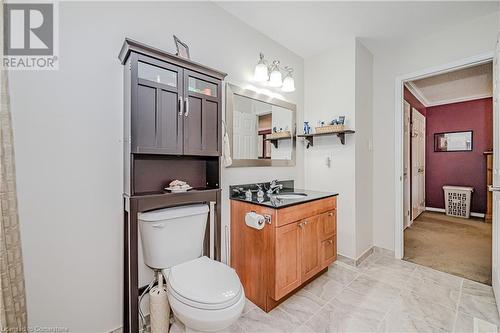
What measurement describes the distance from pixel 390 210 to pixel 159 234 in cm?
258

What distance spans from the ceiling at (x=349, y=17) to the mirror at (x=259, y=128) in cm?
68

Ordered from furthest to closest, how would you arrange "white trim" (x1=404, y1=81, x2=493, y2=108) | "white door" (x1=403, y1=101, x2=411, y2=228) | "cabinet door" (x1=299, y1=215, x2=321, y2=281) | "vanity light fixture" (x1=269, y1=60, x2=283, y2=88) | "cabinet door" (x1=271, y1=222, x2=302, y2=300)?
"white trim" (x1=404, y1=81, x2=493, y2=108) → "white door" (x1=403, y1=101, x2=411, y2=228) → "vanity light fixture" (x1=269, y1=60, x2=283, y2=88) → "cabinet door" (x1=299, y1=215, x2=321, y2=281) → "cabinet door" (x1=271, y1=222, x2=302, y2=300)

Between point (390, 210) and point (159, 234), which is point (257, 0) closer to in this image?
point (159, 234)

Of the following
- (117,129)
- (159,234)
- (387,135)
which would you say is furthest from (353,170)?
(117,129)

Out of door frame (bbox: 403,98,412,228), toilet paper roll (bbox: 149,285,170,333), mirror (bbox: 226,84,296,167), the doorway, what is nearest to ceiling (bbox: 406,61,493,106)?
the doorway

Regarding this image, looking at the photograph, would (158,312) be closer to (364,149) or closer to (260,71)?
(260,71)

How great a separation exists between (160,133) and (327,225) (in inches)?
66.0

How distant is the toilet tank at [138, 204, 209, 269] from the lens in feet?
4.59

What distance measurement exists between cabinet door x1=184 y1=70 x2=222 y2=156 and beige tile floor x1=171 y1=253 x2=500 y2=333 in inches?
49.0

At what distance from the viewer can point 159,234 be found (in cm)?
141

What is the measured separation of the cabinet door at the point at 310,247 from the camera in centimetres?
188

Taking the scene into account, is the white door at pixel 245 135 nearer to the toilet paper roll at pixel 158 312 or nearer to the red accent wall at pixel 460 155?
the toilet paper roll at pixel 158 312

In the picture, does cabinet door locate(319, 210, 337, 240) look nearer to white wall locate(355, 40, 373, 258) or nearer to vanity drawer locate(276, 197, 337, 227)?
vanity drawer locate(276, 197, 337, 227)

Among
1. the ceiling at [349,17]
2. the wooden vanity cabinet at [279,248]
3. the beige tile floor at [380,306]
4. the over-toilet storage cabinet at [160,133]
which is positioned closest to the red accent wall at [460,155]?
the ceiling at [349,17]
